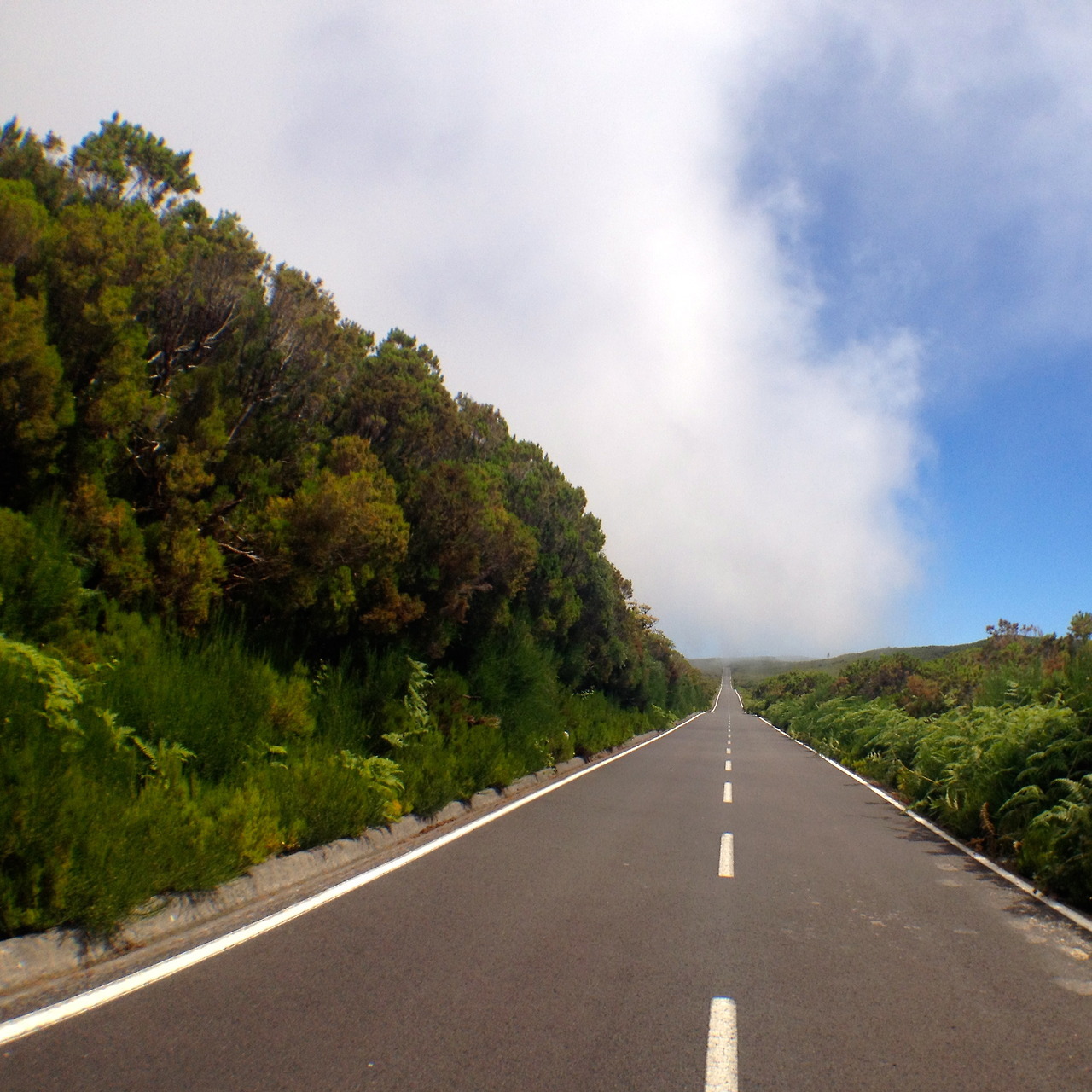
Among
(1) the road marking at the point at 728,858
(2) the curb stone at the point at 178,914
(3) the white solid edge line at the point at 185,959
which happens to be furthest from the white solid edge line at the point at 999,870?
(2) the curb stone at the point at 178,914

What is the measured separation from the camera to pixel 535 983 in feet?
15.4

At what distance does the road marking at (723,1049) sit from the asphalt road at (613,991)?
0.02 metres

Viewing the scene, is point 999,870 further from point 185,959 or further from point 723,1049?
point 185,959

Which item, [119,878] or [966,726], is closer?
[119,878]

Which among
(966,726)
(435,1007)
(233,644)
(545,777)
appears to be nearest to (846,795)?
(966,726)

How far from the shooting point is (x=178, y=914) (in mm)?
5348

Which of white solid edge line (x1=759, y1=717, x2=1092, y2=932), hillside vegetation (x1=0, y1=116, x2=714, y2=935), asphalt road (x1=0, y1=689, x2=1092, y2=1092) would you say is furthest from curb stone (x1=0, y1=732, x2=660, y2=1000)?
white solid edge line (x1=759, y1=717, x2=1092, y2=932)

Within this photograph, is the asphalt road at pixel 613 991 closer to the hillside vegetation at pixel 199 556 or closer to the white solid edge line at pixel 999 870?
the white solid edge line at pixel 999 870

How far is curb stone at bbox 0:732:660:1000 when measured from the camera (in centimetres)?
424

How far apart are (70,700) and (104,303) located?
402 centimetres

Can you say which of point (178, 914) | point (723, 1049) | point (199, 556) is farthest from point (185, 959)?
point (199, 556)

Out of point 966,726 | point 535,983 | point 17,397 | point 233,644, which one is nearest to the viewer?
point 535,983

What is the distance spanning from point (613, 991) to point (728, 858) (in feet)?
14.9

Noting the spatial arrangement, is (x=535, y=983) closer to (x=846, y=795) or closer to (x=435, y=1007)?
(x=435, y=1007)
